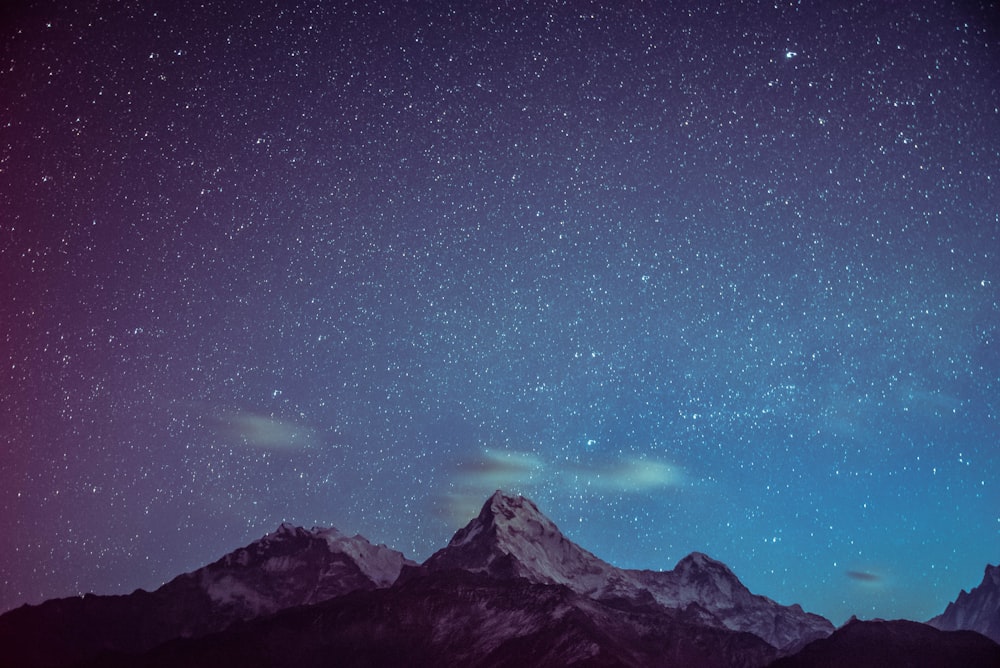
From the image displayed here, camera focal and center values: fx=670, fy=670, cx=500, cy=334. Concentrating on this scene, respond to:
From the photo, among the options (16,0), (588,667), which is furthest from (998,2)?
(588,667)

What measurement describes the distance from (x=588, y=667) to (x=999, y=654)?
11093 centimetres

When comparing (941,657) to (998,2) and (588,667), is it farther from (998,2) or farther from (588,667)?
(998,2)

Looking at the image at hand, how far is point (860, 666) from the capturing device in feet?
632

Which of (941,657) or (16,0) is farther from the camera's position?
(941,657)

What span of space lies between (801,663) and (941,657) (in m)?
36.7

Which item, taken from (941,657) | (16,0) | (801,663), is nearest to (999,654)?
(941,657)

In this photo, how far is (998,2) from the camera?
106 ft

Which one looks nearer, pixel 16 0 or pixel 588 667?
pixel 16 0

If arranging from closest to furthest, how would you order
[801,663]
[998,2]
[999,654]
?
[998,2] → [999,654] → [801,663]

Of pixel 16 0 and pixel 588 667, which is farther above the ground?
pixel 16 0

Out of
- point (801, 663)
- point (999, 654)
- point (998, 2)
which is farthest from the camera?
point (801, 663)

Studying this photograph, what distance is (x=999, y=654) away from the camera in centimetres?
18125

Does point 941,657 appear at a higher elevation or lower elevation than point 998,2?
lower

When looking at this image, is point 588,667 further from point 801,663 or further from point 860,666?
point 860,666
